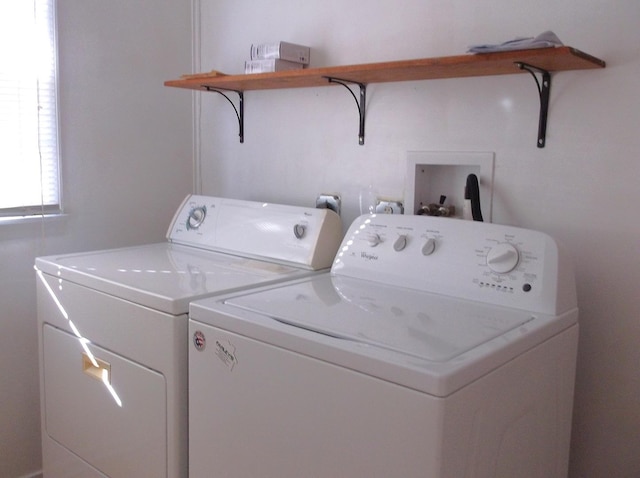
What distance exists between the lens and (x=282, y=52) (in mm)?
2006

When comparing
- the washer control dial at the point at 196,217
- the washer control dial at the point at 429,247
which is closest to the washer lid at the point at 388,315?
the washer control dial at the point at 429,247

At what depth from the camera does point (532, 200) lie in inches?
65.9

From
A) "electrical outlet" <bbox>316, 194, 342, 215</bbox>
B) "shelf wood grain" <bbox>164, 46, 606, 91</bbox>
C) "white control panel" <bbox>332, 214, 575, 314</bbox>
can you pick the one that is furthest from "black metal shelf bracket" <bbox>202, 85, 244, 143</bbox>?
"white control panel" <bbox>332, 214, 575, 314</bbox>

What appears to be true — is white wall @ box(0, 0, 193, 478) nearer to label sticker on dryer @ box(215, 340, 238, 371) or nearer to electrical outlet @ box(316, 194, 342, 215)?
electrical outlet @ box(316, 194, 342, 215)

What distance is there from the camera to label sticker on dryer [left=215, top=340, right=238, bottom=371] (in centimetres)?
131

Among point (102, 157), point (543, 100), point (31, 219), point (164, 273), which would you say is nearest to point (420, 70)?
point (543, 100)

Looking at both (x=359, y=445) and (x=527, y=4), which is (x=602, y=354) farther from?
(x=527, y=4)

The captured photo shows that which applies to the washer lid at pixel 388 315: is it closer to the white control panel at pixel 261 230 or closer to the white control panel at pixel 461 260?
the white control panel at pixel 461 260

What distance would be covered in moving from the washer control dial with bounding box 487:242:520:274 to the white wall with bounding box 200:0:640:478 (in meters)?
0.27

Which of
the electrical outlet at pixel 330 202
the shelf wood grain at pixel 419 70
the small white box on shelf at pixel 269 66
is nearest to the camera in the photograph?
the shelf wood grain at pixel 419 70

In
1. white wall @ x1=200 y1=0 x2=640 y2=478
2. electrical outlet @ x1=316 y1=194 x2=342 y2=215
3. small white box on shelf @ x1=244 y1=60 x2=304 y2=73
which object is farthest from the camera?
electrical outlet @ x1=316 y1=194 x2=342 y2=215

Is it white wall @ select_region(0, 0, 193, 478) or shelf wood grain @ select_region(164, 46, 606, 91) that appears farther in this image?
white wall @ select_region(0, 0, 193, 478)

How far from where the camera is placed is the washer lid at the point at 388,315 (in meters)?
1.14

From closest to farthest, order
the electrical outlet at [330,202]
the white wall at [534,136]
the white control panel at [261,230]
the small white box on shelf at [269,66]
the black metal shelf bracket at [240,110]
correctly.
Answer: the white wall at [534,136] → the white control panel at [261,230] → the small white box on shelf at [269,66] → the electrical outlet at [330,202] → the black metal shelf bracket at [240,110]
